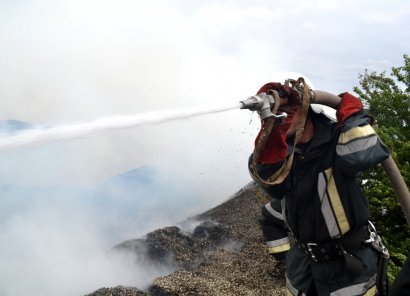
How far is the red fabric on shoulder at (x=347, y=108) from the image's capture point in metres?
2.44

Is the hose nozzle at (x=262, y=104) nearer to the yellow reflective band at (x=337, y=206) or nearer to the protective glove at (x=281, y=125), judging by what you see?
the protective glove at (x=281, y=125)

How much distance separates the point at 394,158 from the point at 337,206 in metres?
2.95

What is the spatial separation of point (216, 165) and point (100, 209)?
3501 mm

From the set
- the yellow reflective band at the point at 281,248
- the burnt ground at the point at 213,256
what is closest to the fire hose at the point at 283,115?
the yellow reflective band at the point at 281,248

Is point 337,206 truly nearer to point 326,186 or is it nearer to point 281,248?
point 326,186

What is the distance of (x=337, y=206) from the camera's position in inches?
100

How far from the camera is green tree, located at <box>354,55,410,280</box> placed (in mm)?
4816

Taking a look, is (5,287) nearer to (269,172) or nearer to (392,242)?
(269,172)

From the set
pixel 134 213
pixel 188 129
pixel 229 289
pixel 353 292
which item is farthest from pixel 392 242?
pixel 188 129

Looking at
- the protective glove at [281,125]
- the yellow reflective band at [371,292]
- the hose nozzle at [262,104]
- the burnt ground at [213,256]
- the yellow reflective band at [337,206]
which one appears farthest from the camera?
the burnt ground at [213,256]

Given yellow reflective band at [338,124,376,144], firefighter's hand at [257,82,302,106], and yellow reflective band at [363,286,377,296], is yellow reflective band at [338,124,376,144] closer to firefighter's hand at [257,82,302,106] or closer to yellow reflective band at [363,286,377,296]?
firefighter's hand at [257,82,302,106]

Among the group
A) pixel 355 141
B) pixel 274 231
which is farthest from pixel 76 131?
pixel 274 231

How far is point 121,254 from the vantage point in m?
5.79

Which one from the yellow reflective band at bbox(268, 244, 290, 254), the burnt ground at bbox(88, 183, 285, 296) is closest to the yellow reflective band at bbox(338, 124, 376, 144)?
→ the yellow reflective band at bbox(268, 244, 290, 254)
